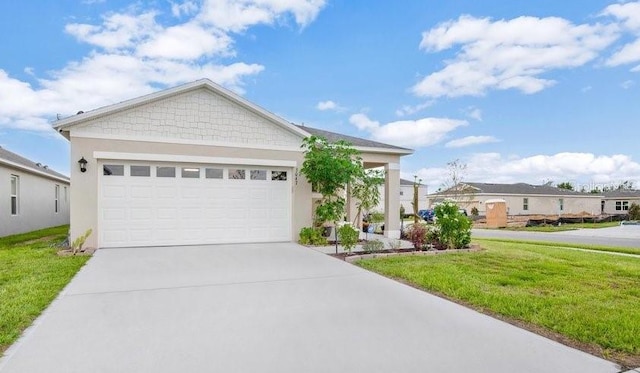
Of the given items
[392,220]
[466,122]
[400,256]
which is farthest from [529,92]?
[400,256]

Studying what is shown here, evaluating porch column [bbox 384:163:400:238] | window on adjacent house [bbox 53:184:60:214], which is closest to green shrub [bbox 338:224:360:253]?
porch column [bbox 384:163:400:238]

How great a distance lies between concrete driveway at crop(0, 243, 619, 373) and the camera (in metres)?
3.25

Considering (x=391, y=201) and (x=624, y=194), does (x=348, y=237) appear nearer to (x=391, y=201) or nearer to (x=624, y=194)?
(x=391, y=201)

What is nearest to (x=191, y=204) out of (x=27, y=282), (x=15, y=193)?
(x=27, y=282)

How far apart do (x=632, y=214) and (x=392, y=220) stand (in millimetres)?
36555

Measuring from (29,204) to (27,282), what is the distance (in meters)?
13.6

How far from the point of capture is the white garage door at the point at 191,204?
978 cm

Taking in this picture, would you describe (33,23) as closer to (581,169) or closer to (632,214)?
(632,214)

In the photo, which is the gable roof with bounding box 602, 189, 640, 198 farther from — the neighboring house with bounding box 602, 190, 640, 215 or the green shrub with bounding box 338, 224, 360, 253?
the green shrub with bounding box 338, 224, 360, 253

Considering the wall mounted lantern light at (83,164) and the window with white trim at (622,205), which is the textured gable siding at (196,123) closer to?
the wall mounted lantern light at (83,164)

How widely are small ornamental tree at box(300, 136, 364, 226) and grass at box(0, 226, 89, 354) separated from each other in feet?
20.4

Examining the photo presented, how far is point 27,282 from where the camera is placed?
6012 millimetres

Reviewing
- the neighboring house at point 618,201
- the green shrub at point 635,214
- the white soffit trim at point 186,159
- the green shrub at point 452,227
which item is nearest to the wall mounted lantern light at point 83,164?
the white soffit trim at point 186,159

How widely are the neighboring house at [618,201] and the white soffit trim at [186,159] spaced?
5237cm
